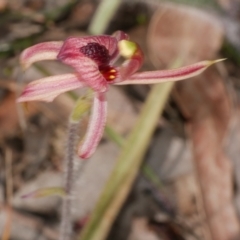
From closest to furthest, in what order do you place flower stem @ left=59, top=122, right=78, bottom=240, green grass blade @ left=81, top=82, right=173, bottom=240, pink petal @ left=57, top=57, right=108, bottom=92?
pink petal @ left=57, top=57, right=108, bottom=92 < flower stem @ left=59, top=122, right=78, bottom=240 < green grass blade @ left=81, top=82, right=173, bottom=240

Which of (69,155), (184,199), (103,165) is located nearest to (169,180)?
(184,199)

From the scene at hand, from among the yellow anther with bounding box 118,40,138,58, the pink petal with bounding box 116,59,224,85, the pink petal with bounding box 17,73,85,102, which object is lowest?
the pink petal with bounding box 116,59,224,85

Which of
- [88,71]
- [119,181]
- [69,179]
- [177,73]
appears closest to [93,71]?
[88,71]

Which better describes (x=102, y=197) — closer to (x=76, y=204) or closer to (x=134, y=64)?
(x=76, y=204)

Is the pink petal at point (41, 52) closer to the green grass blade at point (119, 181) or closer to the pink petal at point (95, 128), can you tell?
the pink petal at point (95, 128)

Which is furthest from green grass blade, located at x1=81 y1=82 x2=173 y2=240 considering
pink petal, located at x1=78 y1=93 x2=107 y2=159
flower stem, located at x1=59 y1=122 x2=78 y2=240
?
pink petal, located at x1=78 y1=93 x2=107 y2=159

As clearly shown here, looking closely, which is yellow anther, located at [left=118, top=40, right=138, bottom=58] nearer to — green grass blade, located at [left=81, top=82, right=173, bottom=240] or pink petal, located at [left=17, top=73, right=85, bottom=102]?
pink petal, located at [left=17, top=73, right=85, bottom=102]

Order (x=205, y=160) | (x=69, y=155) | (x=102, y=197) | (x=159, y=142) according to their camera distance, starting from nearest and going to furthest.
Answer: (x=69, y=155) < (x=102, y=197) < (x=205, y=160) < (x=159, y=142)
